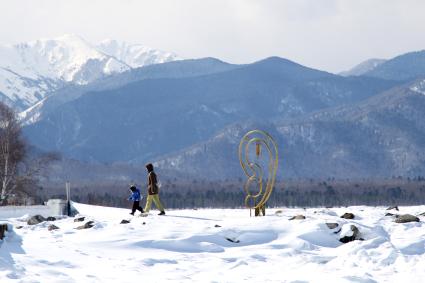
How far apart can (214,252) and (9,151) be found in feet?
128

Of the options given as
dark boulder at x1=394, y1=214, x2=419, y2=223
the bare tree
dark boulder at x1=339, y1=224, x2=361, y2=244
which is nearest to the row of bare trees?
the bare tree

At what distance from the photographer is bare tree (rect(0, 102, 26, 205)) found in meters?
58.0

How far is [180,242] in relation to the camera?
2466 centimetres

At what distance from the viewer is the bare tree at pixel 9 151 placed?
58000mm

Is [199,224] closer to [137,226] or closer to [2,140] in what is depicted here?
[137,226]

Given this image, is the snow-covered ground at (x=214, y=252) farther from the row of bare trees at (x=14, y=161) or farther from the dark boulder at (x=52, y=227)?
the row of bare trees at (x=14, y=161)

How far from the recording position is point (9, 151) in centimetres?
6041

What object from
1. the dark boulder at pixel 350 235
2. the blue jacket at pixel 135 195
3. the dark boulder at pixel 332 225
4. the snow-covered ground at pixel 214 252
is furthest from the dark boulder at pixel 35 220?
the dark boulder at pixel 350 235

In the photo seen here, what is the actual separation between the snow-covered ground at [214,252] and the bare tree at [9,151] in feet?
95.5

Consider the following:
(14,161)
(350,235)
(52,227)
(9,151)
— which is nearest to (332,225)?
(350,235)

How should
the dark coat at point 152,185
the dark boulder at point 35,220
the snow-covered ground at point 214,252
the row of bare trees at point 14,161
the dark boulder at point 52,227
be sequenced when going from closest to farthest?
1. the snow-covered ground at point 214,252
2. the dark boulder at point 52,227
3. the dark boulder at point 35,220
4. the dark coat at point 152,185
5. the row of bare trees at point 14,161

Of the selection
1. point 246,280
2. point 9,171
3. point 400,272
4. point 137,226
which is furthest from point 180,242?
point 9,171

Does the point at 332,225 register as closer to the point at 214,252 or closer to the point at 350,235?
the point at 350,235

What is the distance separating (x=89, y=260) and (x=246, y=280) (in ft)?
13.2
